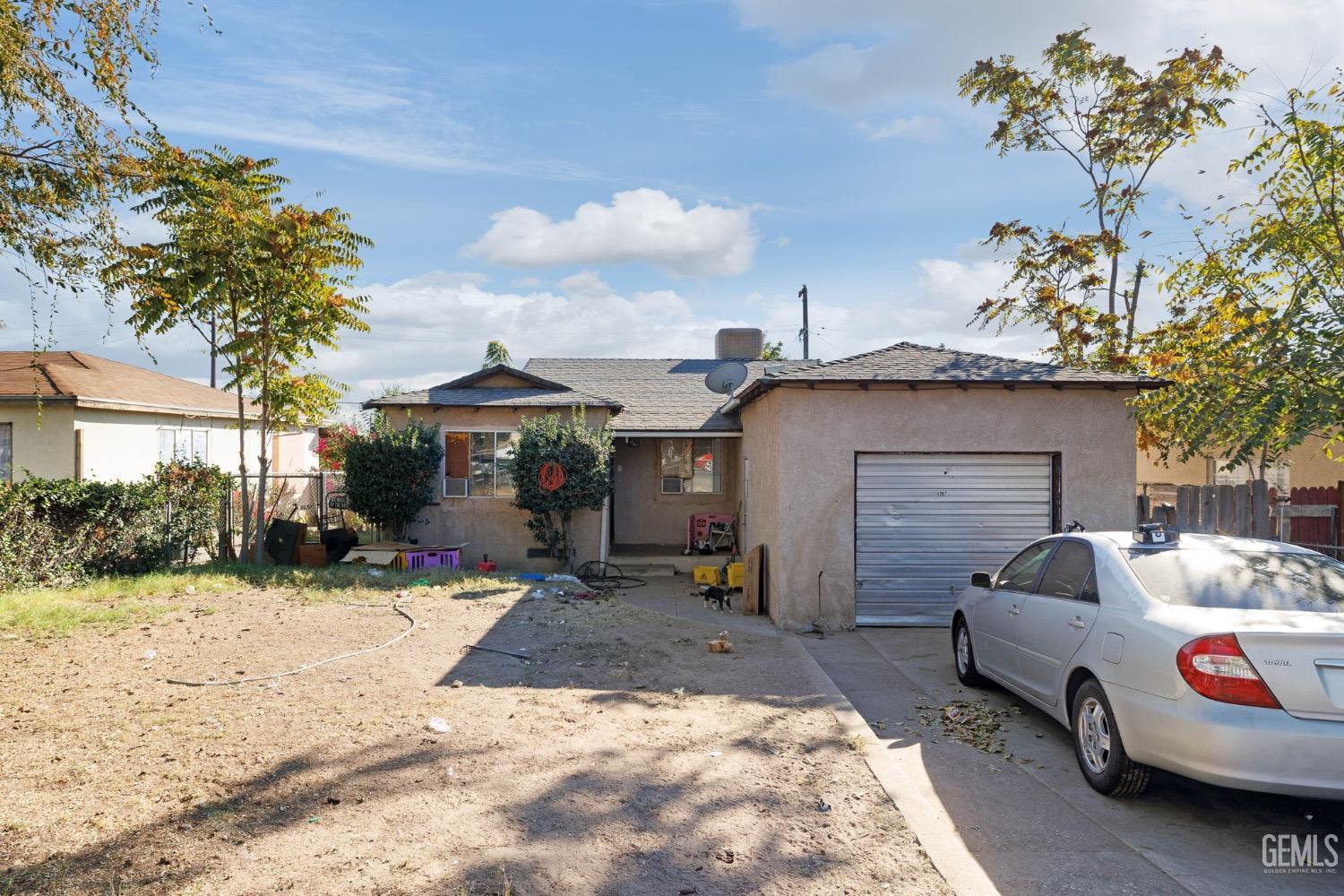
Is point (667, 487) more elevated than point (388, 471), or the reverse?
point (388, 471)

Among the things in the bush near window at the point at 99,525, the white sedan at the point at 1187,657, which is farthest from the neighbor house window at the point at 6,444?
the white sedan at the point at 1187,657

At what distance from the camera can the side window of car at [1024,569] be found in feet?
20.3

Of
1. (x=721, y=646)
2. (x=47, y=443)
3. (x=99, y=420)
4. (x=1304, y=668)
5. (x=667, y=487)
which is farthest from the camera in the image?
(x=667, y=487)

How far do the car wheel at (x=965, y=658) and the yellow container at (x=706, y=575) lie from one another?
5686 millimetres

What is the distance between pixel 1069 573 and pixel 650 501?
12.3 meters

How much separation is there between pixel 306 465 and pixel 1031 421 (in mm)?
25227

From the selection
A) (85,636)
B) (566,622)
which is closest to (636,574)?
(566,622)

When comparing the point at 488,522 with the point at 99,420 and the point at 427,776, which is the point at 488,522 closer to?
the point at 99,420

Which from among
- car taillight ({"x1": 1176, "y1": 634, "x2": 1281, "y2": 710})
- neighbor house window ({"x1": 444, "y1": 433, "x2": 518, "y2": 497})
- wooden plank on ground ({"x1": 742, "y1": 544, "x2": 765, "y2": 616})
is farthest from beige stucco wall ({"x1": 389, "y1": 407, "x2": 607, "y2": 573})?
car taillight ({"x1": 1176, "y1": 634, "x2": 1281, "y2": 710})

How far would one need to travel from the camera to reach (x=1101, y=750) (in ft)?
15.9

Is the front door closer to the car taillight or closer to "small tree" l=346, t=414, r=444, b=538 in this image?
the car taillight

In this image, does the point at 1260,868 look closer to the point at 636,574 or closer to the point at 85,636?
the point at 85,636

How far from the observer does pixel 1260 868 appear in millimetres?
3965

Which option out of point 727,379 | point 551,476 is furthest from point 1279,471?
point 551,476
